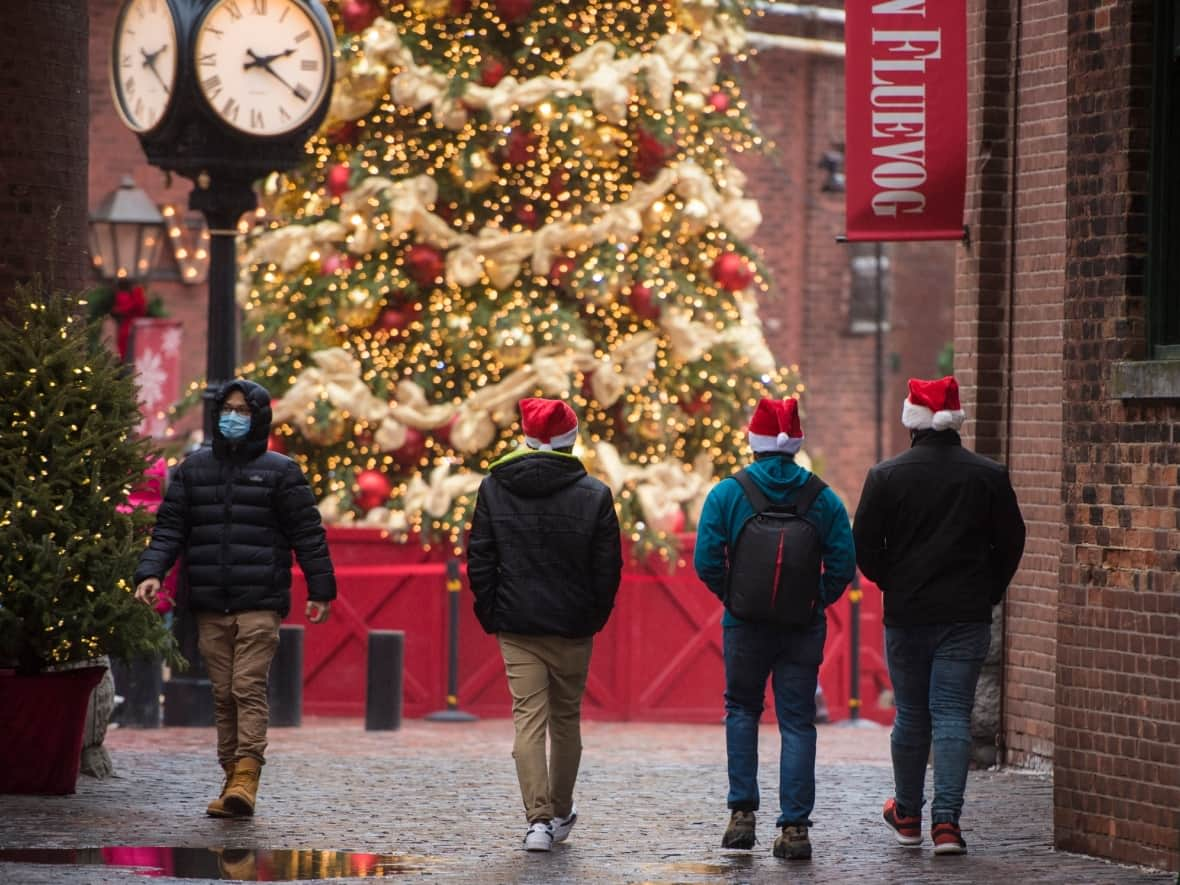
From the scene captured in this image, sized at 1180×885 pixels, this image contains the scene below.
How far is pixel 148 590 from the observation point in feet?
37.1

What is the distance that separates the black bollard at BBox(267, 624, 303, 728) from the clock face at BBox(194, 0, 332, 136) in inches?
137

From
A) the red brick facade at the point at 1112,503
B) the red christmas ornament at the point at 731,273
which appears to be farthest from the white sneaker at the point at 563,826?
the red christmas ornament at the point at 731,273

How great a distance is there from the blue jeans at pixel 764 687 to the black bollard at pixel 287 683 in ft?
21.8

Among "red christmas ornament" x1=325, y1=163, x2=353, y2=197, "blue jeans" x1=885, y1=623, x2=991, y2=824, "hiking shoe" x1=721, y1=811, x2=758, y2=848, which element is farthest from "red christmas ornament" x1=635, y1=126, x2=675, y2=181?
"hiking shoe" x1=721, y1=811, x2=758, y2=848

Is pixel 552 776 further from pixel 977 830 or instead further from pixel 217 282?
pixel 217 282

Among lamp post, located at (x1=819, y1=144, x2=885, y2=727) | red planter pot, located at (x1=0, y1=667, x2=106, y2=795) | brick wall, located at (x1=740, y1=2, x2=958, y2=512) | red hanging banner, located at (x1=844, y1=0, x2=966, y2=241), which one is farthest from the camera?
brick wall, located at (x1=740, y1=2, x2=958, y2=512)

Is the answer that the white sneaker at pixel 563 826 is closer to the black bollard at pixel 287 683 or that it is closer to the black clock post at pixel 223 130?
the black clock post at pixel 223 130

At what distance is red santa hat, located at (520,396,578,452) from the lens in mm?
10914

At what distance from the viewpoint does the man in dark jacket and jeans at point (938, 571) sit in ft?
34.4

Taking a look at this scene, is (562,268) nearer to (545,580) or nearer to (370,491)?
(370,491)

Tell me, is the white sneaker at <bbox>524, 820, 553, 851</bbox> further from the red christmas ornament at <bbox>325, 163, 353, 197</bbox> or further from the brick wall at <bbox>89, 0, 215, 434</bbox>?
the brick wall at <bbox>89, 0, 215, 434</bbox>

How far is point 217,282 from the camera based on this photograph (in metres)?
16.1

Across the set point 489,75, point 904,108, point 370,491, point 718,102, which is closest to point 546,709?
point 904,108

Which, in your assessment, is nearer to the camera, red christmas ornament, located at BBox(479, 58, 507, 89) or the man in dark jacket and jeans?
the man in dark jacket and jeans
